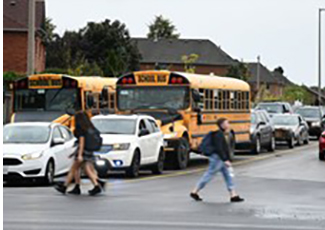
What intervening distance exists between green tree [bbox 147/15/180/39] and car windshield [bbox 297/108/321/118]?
99603 millimetres

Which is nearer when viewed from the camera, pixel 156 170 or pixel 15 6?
pixel 156 170

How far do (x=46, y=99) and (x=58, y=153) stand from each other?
23.3ft

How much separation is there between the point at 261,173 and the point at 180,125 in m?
2.77

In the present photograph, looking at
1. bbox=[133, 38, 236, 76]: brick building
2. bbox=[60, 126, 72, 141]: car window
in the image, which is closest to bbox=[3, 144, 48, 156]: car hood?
bbox=[60, 126, 72, 141]: car window

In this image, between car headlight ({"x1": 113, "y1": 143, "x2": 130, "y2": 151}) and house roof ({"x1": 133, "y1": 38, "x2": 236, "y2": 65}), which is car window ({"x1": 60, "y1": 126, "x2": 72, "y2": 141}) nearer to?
car headlight ({"x1": 113, "y1": 143, "x2": 130, "y2": 151})

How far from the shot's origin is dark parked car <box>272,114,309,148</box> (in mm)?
40531

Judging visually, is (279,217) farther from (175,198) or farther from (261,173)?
(261,173)

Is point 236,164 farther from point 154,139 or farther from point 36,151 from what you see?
point 36,151

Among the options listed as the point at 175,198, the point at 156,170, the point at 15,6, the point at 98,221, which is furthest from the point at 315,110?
the point at 98,221

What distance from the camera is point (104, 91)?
90.7ft

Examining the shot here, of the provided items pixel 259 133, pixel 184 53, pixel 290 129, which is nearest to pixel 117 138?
pixel 259 133

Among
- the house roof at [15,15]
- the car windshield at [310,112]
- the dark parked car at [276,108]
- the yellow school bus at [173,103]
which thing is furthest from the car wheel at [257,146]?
the house roof at [15,15]

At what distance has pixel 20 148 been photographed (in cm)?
2098

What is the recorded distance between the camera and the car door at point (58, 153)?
2148cm
